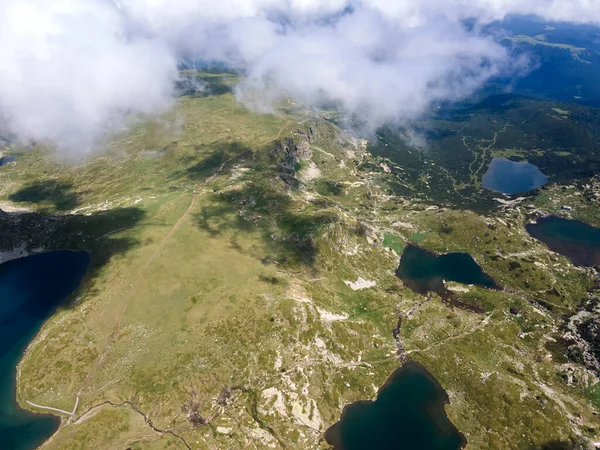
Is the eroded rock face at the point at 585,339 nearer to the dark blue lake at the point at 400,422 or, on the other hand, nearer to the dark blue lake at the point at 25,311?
the dark blue lake at the point at 400,422

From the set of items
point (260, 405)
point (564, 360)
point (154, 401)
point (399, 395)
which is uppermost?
point (154, 401)

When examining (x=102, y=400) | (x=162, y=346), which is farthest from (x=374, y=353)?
(x=102, y=400)

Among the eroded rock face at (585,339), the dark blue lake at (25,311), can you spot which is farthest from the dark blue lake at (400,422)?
the dark blue lake at (25,311)

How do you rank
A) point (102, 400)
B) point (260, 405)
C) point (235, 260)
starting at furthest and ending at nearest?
point (235, 260) → point (260, 405) → point (102, 400)

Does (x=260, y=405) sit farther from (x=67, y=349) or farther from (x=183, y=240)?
(x=183, y=240)

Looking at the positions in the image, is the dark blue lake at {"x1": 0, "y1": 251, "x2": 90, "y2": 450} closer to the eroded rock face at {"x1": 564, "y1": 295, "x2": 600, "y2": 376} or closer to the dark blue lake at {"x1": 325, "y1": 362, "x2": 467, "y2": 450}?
the dark blue lake at {"x1": 325, "y1": 362, "x2": 467, "y2": 450}

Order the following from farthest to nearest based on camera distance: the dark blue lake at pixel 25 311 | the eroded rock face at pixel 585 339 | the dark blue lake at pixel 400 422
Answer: the eroded rock face at pixel 585 339 < the dark blue lake at pixel 400 422 < the dark blue lake at pixel 25 311

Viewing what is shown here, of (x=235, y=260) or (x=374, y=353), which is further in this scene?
(x=235, y=260)
